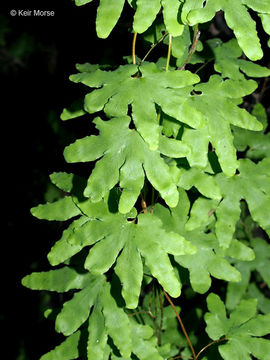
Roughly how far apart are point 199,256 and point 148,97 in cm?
61

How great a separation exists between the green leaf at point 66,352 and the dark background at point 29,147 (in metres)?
2.07

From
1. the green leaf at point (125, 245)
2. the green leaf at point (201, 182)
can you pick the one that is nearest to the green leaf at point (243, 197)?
the green leaf at point (201, 182)

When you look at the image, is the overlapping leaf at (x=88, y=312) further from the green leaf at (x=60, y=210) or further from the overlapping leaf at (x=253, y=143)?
the overlapping leaf at (x=253, y=143)

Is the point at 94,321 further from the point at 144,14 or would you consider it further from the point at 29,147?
the point at 29,147

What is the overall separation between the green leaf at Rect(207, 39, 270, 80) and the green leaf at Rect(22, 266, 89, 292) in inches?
33.9

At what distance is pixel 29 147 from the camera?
419 cm

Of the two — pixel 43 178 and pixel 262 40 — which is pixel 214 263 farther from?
pixel 43 178

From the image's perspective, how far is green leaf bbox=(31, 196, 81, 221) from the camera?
1.51 m

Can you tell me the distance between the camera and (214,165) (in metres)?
1.49

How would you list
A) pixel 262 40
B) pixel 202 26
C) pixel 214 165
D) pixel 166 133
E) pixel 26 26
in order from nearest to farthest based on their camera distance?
pixel 166 133 → pixel 214 165 → pixel 202 26 → pixel 262 40 → pixel 26 26

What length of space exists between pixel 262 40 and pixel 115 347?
1.60 m

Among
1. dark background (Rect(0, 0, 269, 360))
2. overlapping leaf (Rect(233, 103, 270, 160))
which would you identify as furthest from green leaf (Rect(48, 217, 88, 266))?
dark background (Rect(0, 0, 269, 360))

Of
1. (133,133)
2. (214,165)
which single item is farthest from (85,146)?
(214,165)

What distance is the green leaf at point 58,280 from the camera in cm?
156
